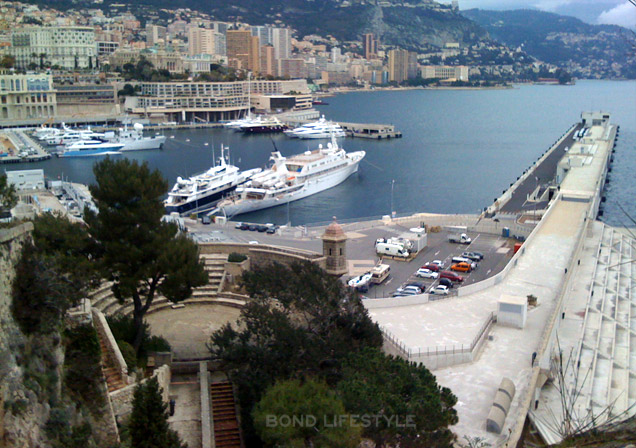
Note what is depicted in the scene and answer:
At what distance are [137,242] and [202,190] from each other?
25.3 metres

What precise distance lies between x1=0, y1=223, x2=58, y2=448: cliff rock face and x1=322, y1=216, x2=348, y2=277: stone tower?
8.67m

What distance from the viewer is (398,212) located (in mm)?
34812

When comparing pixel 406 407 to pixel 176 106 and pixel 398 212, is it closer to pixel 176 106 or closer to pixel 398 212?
pixel 398 212

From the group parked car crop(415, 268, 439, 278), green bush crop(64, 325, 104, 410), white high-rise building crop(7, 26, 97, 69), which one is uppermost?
white high-rise building crop(7, 26, 97, 69)

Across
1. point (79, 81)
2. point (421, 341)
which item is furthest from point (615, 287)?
point (79, 81)

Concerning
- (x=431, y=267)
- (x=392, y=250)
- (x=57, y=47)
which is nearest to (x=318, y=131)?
(x=392, y=250)

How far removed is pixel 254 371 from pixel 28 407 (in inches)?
152

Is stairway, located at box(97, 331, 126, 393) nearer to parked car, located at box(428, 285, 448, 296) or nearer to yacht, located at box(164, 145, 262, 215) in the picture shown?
parked car, located at box(428, 285, 448, 296)

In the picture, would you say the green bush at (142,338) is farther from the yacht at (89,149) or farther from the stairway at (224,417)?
the yacht at (89,149)

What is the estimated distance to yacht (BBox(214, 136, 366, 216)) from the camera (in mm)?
35875

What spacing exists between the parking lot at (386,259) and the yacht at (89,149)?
33731mm

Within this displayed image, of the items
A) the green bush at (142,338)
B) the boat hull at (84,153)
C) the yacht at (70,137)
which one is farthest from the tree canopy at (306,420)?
the yacht at (70,137)

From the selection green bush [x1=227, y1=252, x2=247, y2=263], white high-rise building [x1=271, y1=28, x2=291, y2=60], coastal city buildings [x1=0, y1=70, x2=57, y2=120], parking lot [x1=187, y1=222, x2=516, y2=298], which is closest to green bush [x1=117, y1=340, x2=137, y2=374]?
green bush [x1=227, y1=252, x2=247, y2=263]

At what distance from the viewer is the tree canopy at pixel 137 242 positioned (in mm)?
11375
